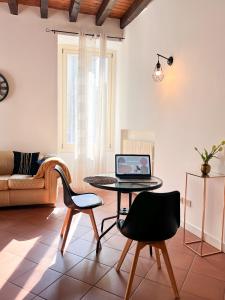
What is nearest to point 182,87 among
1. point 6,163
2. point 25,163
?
point 25,163

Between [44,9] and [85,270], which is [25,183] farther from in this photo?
[44,9]

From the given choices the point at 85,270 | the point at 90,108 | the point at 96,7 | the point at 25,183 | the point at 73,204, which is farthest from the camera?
the point at 90,108

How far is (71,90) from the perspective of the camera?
4.94m

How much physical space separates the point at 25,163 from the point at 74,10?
2.55m

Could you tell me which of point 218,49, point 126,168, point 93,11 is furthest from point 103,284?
point 93,11

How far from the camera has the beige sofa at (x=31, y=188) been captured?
3646 mm

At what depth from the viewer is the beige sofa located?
3.65 m

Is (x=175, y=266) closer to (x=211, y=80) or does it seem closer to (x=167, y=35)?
(x=211, y=80)

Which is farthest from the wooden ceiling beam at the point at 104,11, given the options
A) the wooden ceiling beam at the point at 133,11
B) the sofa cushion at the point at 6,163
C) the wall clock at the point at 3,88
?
the sofa cushion at the point at 6,163

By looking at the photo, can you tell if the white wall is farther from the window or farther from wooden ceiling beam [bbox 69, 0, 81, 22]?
wooden ceiling beam [bbox 69, 0, 81, 22]

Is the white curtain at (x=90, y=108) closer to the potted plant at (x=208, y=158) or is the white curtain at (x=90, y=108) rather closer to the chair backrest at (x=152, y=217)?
the potted plant at (x=208, y=158)

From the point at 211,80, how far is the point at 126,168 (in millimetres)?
1266

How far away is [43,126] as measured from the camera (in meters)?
4.62

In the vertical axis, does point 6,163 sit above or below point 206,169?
below
